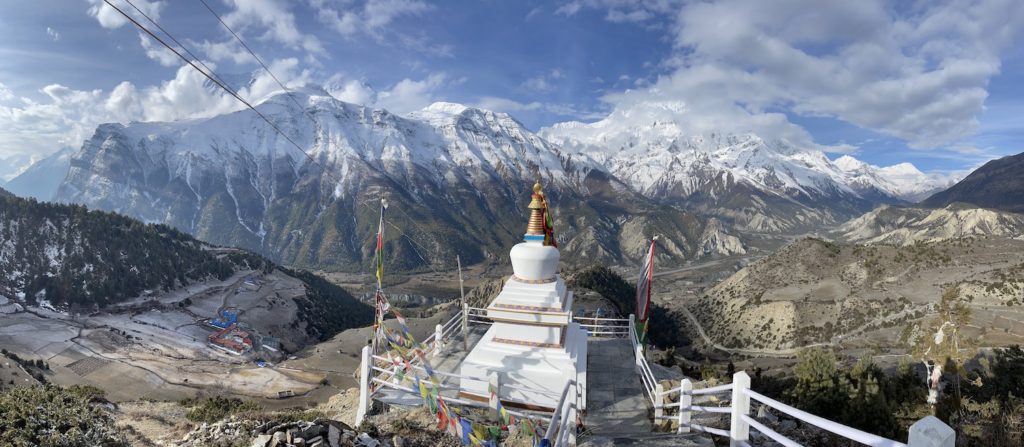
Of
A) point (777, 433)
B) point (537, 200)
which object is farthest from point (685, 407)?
point (537, 200)

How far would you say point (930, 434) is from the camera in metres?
3.55

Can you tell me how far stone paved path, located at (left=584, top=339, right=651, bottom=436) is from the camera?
12.8 metres

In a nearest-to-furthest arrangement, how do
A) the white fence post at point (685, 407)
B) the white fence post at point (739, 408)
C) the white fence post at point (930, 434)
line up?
the white fence post at point (930, 434)
the white fence post at point (739, 408)
the white fence post at point (685, 407)

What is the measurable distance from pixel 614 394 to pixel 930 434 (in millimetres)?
12018

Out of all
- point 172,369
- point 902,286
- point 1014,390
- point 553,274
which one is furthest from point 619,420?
point 902,286

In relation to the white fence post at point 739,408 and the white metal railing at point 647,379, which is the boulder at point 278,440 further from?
the white metal railing at point 647,379

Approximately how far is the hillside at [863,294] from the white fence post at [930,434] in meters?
51.4

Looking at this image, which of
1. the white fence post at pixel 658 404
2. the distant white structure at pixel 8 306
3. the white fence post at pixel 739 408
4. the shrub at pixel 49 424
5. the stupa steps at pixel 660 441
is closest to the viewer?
the white fence post at pixel 739 408

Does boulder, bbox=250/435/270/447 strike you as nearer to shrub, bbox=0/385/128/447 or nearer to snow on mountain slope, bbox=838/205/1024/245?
shrub, bbox=0/385/128/447

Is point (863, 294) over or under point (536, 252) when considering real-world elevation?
under

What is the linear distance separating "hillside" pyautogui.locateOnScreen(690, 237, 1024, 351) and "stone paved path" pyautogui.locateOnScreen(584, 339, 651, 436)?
41.4 metres

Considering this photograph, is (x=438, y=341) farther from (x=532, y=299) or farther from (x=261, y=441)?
(x=261, y=441)

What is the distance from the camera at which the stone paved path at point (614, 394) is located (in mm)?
12797

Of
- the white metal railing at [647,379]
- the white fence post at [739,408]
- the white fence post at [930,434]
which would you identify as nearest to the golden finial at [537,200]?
the white metal railing at [647,379]
